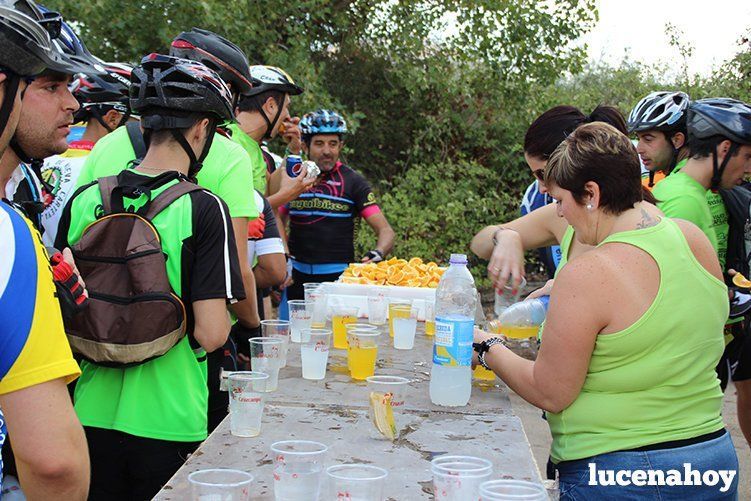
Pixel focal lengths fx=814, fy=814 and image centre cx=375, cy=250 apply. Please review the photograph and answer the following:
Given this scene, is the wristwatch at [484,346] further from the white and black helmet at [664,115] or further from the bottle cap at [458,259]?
the white and black helmet at [664,115]

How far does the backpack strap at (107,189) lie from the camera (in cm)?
312

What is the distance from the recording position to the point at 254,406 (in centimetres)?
283

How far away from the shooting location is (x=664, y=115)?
17.6ft

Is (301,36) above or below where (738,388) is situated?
above

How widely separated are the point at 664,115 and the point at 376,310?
231 cm

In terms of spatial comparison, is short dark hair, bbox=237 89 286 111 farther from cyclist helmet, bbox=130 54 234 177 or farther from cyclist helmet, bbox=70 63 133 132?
cyclist helmet, bbox=130 54 234 177

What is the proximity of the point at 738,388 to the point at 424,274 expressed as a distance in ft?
7.34

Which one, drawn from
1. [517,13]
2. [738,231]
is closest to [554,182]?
[738,231]

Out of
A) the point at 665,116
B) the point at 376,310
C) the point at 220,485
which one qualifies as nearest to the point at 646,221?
the point at 220,485

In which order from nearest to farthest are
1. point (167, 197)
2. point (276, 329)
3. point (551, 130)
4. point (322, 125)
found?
point (167, 197) < point (276, 329) < point (551, 130) < point (322, 125)

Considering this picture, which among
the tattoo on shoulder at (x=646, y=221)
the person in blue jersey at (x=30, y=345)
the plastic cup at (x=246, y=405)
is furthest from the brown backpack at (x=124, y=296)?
A: the tattoo on shoulder at (x=646, y=221)

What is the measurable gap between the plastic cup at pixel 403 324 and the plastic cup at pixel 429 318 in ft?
1.48

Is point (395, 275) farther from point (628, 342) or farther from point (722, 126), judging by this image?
point (628, 342)

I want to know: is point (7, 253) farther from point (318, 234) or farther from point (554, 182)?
point (318, 234)
